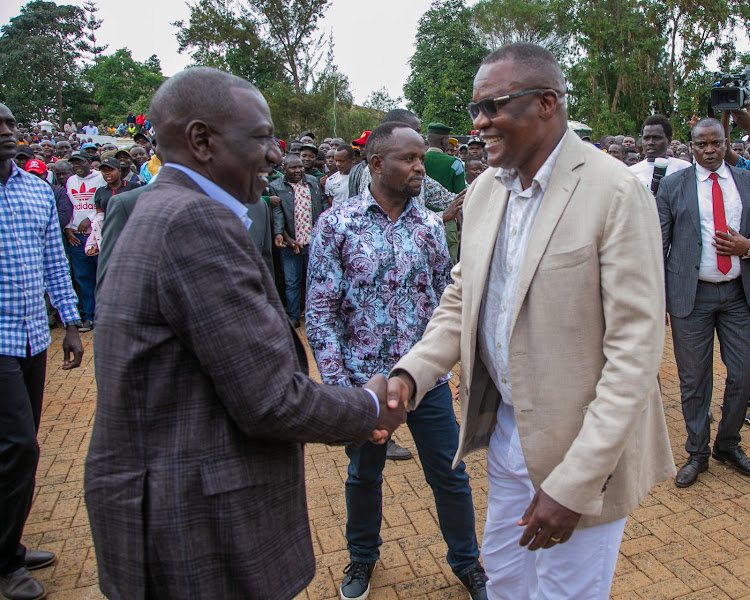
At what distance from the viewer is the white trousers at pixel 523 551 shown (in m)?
2.10

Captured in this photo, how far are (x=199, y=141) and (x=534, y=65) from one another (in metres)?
1.10

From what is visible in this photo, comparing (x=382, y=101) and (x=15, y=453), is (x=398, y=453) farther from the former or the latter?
(x=382, y=101)

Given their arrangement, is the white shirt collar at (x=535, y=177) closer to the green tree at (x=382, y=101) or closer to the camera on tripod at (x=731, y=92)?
the camera on tripod at (x=731, y=92)

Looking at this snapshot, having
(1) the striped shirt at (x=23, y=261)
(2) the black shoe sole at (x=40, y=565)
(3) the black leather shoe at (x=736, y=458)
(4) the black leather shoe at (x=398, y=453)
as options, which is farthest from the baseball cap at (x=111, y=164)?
(3) the black leather shoe at (x=736, y=458)

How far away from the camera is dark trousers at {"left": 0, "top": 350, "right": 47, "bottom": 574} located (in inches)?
127

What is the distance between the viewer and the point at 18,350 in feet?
10.7

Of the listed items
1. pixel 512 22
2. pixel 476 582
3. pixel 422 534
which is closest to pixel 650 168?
pixel 422 534

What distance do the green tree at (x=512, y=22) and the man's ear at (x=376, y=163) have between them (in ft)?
142

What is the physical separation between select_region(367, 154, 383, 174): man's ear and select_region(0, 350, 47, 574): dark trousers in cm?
213

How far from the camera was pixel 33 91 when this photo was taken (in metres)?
59.2

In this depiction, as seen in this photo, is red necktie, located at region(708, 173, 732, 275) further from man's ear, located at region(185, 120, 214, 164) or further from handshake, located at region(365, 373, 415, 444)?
man's ear, located at region(185, 120, 214, 164)

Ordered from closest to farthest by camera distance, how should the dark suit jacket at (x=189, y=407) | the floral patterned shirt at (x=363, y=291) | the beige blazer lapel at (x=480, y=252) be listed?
the dark suit jacket at (x=189, y=407), the beige blazer lapel at (x=480, y=252), the floral patterned shirt at (x=363, y=291)

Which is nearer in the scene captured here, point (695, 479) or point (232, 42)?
point (695, 479)

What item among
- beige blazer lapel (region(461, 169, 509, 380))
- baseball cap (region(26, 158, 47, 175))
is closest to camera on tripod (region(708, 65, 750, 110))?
beige blazer lapel (region(461, 169, 509, 380))
